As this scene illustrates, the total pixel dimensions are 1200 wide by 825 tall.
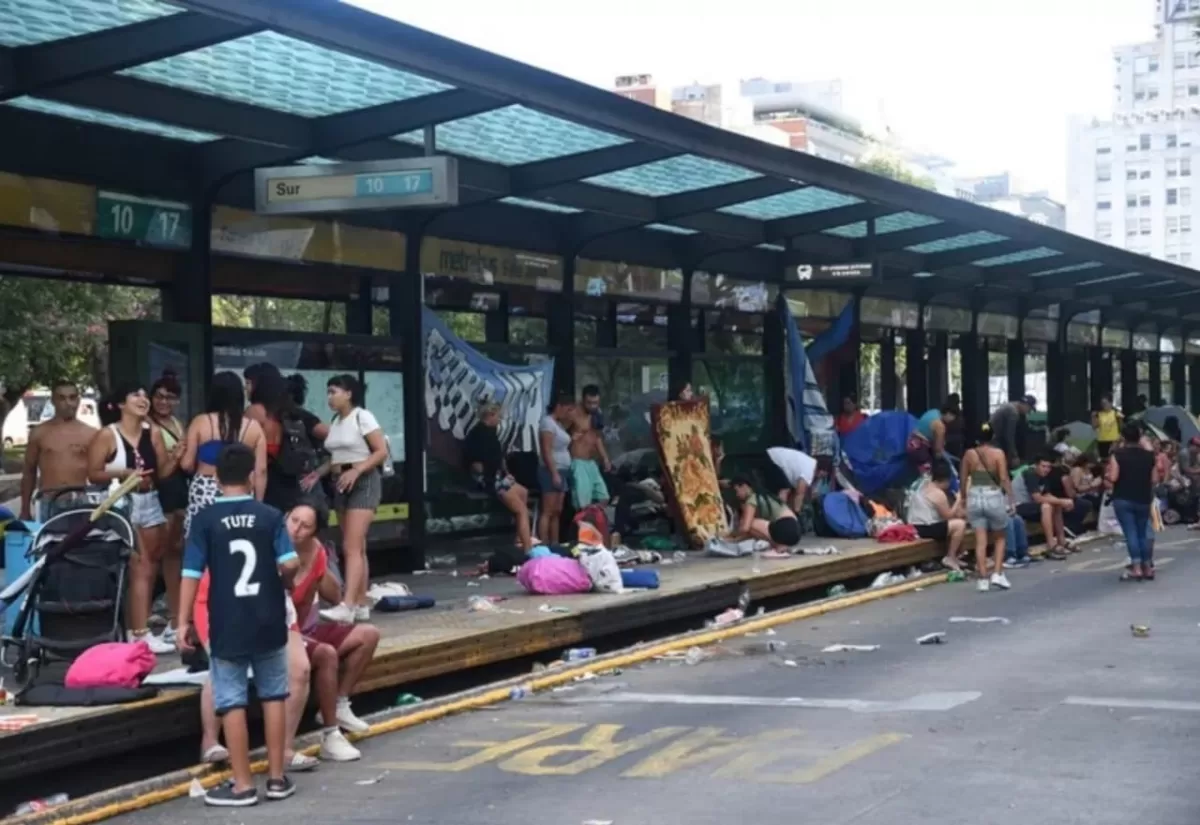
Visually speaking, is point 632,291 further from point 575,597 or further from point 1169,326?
point 1169,326

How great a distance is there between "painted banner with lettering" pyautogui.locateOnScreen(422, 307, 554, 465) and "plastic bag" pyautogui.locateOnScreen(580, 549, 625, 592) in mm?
2391

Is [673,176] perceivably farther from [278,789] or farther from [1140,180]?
[1140,180]

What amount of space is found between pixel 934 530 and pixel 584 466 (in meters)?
4.15

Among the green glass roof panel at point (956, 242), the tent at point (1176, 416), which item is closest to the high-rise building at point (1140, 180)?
the tent at point (1176, 416)

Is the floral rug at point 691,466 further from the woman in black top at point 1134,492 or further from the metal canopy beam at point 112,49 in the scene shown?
the metal canopy beam at point 112,49

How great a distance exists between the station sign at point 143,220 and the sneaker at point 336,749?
458 cm

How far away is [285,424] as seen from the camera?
9773mm

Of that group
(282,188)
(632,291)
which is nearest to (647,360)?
(632,291)

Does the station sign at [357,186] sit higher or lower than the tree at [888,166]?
lower

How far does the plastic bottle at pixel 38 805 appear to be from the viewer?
7.00m

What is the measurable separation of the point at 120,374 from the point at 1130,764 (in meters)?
6.87

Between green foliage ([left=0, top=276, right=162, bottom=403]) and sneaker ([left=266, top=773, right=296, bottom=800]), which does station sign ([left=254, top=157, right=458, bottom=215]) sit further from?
green foliage ([left=0, top=276, right=162, bottom=403])

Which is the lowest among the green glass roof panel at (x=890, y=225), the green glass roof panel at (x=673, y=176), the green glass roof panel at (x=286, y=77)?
the green glass roof panel at (x=890, y=225)

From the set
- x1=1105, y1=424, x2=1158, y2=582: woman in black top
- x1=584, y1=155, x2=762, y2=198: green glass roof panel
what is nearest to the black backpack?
x1=584, y1=155, x2=762, y2=198: green glass roof panel
